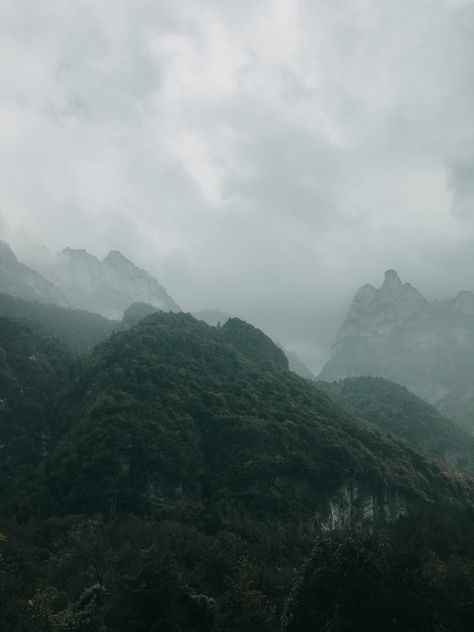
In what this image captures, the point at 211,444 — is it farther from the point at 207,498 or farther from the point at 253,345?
the point at 253,345

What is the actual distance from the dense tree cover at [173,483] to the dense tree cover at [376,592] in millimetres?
6147

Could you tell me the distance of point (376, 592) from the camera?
156 feet

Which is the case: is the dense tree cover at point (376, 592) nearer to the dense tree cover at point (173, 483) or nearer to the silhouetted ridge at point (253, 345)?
the dense tree cover at point (173, 483)

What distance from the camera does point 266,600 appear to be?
56.6 meters

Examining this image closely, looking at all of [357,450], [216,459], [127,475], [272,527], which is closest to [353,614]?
[272,527]

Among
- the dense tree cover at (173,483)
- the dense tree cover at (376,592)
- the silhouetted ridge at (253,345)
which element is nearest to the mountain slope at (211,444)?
the dense tree cover at (173,483)

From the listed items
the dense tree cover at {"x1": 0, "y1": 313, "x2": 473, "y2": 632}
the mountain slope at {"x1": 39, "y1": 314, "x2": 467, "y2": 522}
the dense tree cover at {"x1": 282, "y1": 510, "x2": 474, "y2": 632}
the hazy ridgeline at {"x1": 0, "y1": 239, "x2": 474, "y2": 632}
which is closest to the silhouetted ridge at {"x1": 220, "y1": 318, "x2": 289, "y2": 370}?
the hazy ridgeline at {"x1": 0, "y1": 239, "x2": 474, "y2": 632}

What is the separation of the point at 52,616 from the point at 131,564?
573 inches

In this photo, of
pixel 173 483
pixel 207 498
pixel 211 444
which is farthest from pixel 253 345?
pixel 173 483

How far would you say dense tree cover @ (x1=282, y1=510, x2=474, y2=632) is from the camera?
152 ft

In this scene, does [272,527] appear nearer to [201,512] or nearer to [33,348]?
[201,512]

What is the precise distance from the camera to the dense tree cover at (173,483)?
51344 mm

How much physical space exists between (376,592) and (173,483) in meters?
60.0

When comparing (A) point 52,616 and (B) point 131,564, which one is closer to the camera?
(A) point 52,616
